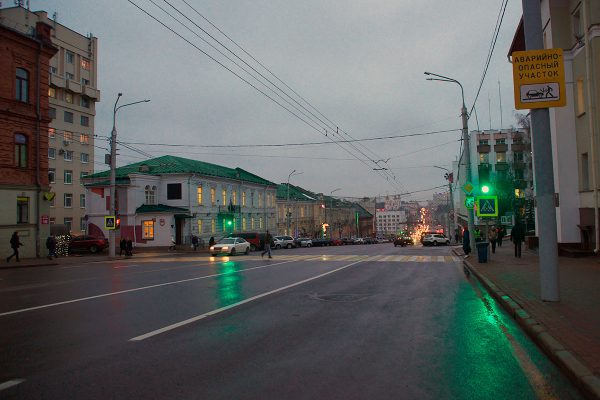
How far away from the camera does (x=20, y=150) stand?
30016mm

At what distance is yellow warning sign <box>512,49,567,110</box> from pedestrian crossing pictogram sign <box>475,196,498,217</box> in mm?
10886

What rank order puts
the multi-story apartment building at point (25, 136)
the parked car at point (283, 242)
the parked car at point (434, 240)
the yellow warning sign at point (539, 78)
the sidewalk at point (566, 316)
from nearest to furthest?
the sidewalk at point (566, 316) < the yellow warning sign at point (539, 78) < the multi-story apartment building at point (25, 136) < the parked car at point (283, 242) < the parked car at point (434, 240)

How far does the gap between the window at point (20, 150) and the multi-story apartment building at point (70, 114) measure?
29628 millimetres

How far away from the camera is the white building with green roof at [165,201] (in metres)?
47.9

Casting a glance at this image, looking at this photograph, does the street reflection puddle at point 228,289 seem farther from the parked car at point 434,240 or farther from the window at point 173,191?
the parked car at point 434,240

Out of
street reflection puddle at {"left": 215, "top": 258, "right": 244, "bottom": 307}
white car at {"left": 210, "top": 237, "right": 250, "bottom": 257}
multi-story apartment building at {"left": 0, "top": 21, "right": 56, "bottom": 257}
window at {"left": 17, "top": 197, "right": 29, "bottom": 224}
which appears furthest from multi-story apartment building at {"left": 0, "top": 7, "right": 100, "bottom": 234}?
street reflection puddle at {"left": 215, "top": 258, "right": 244, "bottom": 307}

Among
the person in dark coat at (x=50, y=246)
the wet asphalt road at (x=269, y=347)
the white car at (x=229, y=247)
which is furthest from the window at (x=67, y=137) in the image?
the wet asphalt road at (x=269, y=347)

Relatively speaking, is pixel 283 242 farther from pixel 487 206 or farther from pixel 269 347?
pixel 269 347

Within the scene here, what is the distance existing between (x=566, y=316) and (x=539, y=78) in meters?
4.75

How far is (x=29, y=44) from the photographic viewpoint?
30453mm

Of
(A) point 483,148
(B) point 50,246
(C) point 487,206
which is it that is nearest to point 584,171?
(C) point 487,206

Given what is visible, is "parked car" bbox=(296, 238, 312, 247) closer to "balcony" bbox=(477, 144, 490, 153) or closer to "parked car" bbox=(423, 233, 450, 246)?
"parked car" bbox=(423, 233, 450, 246)

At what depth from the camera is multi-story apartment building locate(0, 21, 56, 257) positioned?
94.2 ft

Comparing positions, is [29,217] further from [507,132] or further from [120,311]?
[507,132]
